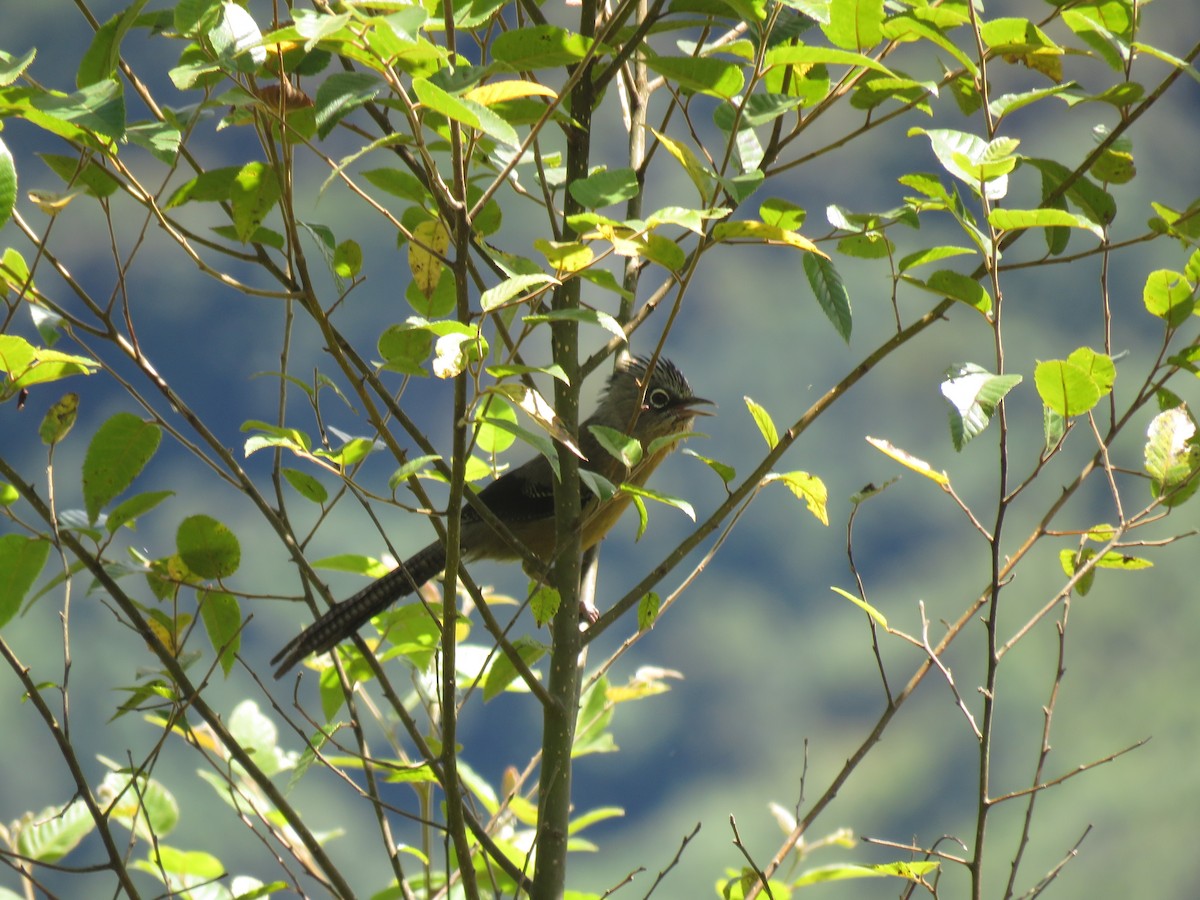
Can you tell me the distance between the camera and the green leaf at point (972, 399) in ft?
5.08

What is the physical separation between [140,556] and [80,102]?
108 cm

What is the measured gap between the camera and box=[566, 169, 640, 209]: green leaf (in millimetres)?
1597

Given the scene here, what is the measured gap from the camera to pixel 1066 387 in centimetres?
176

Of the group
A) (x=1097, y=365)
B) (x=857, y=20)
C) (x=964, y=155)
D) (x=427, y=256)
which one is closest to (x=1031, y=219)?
(x=964, y=155)

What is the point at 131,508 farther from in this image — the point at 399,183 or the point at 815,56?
the point at 815,56

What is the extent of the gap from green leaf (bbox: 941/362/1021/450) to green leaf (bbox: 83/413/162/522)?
52.6 inches

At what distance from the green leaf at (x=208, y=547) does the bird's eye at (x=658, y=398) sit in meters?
2.79

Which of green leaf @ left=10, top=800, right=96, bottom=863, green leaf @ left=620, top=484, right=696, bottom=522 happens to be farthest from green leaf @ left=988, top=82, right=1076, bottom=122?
green leaf @ left=10, top=800, right=96, bottom=863

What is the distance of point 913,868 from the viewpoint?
200cm

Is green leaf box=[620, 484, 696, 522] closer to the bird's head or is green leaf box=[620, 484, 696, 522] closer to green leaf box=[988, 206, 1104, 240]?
green leaf box=[988, 206, 1104, 240]

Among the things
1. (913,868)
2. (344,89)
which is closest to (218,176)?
(344,89)

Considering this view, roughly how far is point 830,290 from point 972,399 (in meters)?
0.39

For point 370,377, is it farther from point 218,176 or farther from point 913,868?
point 913,868

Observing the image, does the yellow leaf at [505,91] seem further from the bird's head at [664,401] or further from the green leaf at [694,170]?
the bird's head at [664,401]
